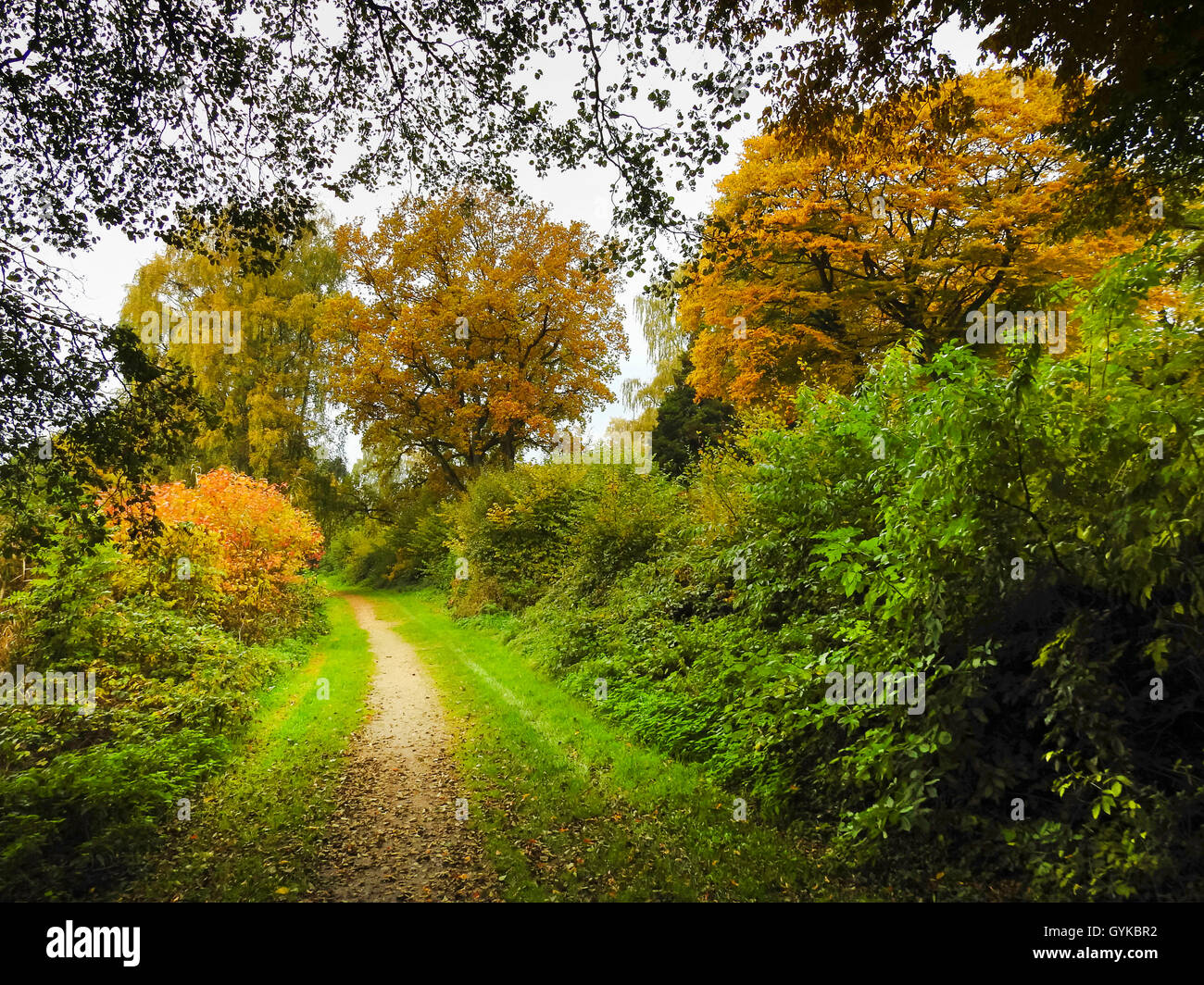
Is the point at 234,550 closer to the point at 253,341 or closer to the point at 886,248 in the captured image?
the point at 253,341

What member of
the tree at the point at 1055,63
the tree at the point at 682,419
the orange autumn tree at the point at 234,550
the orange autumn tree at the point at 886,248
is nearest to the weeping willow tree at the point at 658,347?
the tree at the point at 682,419

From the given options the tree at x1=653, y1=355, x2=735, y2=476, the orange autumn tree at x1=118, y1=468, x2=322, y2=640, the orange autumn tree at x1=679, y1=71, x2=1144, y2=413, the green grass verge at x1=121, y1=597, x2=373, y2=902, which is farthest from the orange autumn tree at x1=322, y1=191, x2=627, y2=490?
the green grass verge at x1=121, y1=597, x2=373, y2=902

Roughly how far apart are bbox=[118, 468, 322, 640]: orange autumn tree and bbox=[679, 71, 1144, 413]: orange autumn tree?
34.0 ft

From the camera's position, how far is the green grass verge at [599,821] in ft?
14.2

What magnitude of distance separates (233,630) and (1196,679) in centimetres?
1322

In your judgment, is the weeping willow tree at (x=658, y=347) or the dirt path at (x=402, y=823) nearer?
the dirt path at (x=402, y=823)

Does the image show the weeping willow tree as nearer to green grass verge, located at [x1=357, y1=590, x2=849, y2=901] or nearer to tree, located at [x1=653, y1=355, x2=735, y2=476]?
tree, located at [x1=653, y1=355, x2=735, y2=476]

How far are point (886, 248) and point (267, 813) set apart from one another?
15.3m

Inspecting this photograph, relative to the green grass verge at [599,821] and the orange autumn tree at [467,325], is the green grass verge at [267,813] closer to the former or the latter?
the green grass verge at [599,821]

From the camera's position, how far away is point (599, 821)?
5.37 meters


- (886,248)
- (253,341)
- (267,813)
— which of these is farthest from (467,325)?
(267,813)

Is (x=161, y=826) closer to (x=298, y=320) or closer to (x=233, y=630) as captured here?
(x=233, y=630)

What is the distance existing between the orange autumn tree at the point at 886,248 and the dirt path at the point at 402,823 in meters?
8.92
